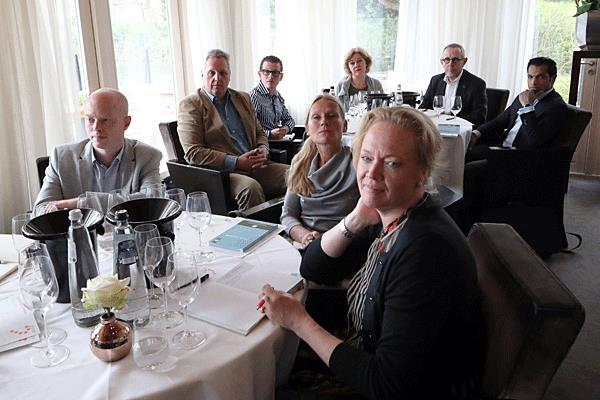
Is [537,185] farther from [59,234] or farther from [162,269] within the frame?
[59,234]

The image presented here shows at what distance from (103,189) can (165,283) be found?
4.46 ft

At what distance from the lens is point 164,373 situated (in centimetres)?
106

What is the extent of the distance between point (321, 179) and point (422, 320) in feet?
4.04

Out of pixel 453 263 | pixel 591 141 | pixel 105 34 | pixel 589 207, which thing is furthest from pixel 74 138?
pixel 591 141

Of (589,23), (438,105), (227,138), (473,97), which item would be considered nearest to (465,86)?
(473,97)

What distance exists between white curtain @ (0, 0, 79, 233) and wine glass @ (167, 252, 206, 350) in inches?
85.9

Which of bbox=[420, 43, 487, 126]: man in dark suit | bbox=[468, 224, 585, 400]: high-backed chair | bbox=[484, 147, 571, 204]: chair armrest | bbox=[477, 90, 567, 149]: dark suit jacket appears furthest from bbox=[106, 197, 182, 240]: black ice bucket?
bbox=[420, 43, 487, 126]: man in dark suit

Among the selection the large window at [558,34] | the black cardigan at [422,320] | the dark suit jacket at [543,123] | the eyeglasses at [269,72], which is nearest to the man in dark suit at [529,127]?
the dark suit jacket at [543,123]

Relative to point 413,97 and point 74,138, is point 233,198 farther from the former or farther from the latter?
point 413,97

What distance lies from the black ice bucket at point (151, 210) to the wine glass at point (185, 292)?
302mm

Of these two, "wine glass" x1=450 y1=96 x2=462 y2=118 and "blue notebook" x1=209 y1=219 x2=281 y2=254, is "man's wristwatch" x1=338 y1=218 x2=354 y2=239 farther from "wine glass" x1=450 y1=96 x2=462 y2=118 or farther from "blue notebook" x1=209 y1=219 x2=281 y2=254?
"wine glass" x1=450 y1=96 x2=462 y2=118

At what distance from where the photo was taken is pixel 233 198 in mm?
3346

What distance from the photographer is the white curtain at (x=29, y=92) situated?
2.83m

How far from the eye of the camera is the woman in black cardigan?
44.3 inches
